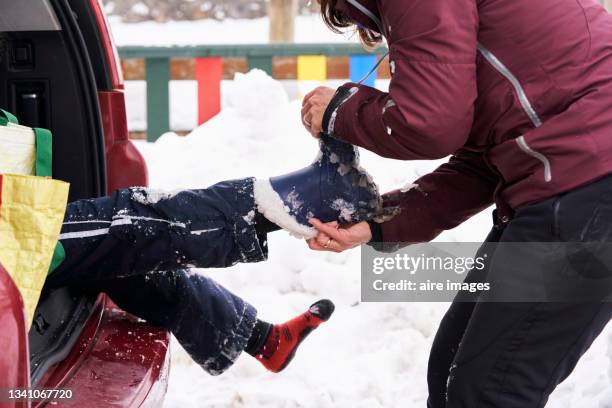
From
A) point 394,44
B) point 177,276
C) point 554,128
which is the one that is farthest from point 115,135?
point 554,128

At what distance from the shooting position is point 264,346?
3197 millimetres

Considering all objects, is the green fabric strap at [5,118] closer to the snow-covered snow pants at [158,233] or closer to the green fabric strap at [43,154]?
the green fabric strap at [43,154]

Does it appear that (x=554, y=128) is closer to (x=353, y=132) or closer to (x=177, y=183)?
(x=353, y=132)

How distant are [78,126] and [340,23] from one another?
1163 mm

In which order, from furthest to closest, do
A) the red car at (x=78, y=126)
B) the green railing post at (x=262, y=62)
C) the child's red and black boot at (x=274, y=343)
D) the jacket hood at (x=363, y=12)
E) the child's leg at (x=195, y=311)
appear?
the green railing post at (x=262, y=62) < the child's red and black boot at (x=274, y=343) < the child's leg at (x=195, y=311) < the red car at (x=78, y=126) < the jacket hood at (x=363, y=12)

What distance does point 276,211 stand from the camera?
239cm

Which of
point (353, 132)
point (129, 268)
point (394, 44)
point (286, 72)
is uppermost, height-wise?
point (394, 44)

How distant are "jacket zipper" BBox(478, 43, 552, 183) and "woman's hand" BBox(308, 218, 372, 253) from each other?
2.08 feet

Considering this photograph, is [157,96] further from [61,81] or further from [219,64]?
[61,81]

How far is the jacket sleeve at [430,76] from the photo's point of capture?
1825mm

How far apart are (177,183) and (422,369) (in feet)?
8.03

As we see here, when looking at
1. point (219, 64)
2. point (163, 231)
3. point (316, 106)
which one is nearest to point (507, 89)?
point (316, 106)

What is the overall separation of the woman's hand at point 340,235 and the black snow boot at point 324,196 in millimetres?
19

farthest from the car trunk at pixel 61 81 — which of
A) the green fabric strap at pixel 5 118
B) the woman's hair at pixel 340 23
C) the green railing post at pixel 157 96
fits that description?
the green railing post at pixel 157 96
